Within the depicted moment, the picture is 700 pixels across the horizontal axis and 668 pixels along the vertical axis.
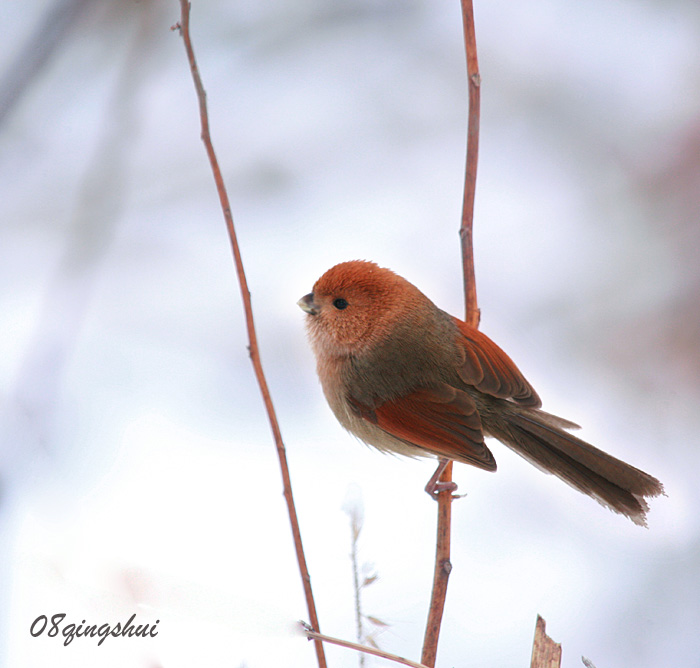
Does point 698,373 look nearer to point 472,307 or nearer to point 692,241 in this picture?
point 692,241

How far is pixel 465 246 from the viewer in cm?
99

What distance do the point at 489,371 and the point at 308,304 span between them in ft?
0.96

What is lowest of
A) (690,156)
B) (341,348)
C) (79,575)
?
(79,575)

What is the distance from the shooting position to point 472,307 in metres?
1.11

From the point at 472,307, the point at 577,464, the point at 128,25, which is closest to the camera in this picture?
the point at 577,464

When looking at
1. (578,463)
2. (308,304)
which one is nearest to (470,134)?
(308,304)

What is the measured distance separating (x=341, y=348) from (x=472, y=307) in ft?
0.67

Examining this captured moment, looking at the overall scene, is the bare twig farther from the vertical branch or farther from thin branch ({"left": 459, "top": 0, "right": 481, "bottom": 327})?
thin branch ({"left": 459, "top": 0, "right": 481, "bottom": 327})

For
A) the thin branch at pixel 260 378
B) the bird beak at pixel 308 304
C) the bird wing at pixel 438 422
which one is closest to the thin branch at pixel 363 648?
the thin branch at pixel 260 378

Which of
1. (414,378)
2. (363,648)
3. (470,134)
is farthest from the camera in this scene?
(414,378)

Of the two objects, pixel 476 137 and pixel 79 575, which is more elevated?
pixel 476 137

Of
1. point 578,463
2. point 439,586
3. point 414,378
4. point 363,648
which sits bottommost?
point 363,648

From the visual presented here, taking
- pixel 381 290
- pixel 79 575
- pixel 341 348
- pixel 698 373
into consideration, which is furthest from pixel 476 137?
pixel 698 373

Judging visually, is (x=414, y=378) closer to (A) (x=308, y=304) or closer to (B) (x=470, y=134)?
(A) (x=308, y=304)
